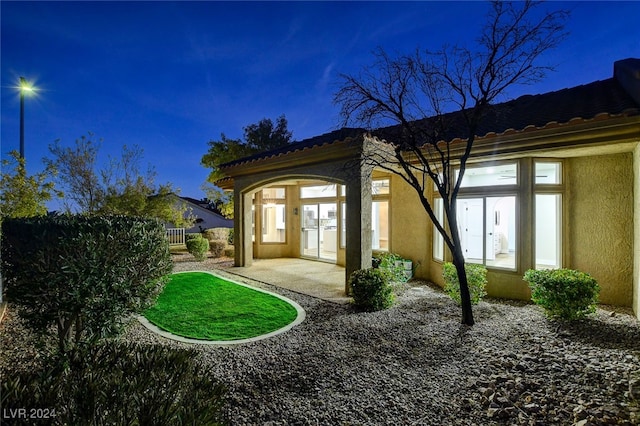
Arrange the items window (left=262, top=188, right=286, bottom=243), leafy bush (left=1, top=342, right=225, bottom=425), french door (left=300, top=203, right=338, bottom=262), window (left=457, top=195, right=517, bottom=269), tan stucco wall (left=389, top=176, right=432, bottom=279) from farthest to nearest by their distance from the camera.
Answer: window (left=262, top=188, right=286, bottom=243), french door (left=300, top=203, right=338, bottom=262), tan stucco wall (left=389, top=176, right=432, bottom=279), window (left=457, top=195, right=517, bottom=269), leafy bush (left=1, top=342, right=225, bottom=425)

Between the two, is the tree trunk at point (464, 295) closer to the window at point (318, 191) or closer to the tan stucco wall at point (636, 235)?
the tan stucco wall at point (636, 235)

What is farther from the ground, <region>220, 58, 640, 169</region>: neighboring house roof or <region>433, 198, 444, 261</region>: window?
<region>220, 58, 640, 169</region>: neighboring house roof

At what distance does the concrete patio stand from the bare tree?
159 inches

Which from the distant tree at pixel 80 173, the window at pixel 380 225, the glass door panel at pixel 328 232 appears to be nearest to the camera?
the window at pixel 380 225

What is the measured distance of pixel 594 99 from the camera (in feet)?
24.9

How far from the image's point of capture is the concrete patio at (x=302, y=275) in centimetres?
888

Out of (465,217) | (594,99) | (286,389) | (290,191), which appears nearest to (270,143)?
(290,191)

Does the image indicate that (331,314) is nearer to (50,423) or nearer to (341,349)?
(341,349)

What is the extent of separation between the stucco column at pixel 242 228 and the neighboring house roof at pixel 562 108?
583 centimetres

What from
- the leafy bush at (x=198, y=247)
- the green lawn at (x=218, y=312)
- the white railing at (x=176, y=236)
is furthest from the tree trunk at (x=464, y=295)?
the white railing at (x=176, y=236)

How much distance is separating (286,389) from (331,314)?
10.0 feet

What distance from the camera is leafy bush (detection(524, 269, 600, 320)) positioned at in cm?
573

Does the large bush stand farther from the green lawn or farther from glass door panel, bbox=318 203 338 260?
glass door panel, bbox=318 203 338 260

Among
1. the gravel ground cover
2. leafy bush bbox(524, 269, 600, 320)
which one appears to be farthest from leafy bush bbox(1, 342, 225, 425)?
leafy bush bbox(524, 269, 600, 320)
